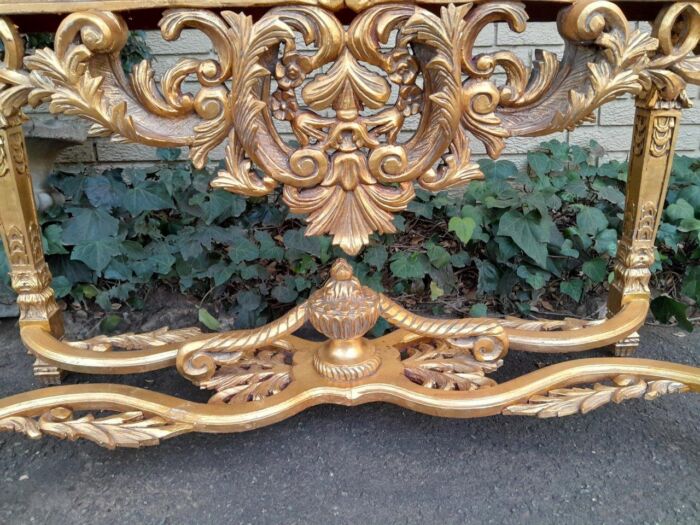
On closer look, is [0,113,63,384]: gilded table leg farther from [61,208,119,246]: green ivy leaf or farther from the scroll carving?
[61,208,119,246]: green ivy leaf

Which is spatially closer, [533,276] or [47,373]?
[47,373]

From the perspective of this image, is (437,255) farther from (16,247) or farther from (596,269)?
(16,247)

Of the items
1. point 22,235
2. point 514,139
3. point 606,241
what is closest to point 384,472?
point 22,235

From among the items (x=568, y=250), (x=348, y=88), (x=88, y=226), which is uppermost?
(x=348, y=88)

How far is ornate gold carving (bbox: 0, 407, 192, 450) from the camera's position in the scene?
1.08 meters

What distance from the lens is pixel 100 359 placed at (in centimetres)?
126

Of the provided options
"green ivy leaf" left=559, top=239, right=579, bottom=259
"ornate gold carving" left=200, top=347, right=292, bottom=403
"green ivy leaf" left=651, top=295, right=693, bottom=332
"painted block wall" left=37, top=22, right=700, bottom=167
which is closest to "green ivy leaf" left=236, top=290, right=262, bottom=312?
"ornate gold carving" left=200, top=347, right=292, bottom=403

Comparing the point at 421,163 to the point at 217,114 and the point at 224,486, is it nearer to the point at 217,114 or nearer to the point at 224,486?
the point at 217,114

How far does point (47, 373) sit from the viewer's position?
4.82 feet

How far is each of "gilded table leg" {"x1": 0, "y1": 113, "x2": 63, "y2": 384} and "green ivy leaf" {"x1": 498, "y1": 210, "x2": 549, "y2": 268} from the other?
4.06 ft

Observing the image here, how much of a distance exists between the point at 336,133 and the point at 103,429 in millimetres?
719

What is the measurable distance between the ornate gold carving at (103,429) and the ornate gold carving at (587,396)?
0.69 m

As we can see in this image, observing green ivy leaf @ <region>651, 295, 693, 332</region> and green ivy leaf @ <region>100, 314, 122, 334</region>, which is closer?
green ivy leaf @ <region>651, 295, 693, 332</region>

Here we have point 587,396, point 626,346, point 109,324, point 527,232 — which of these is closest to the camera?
point 587,396
